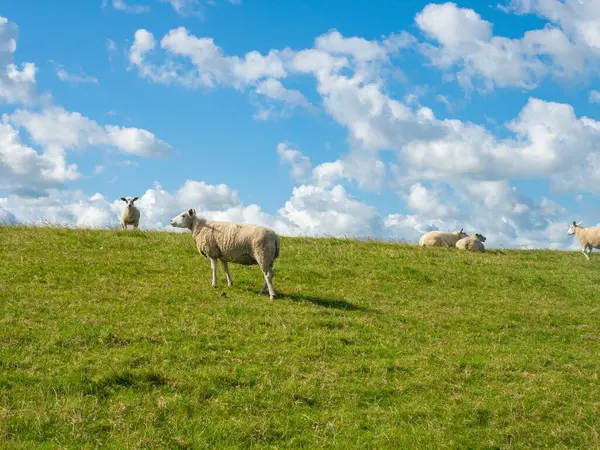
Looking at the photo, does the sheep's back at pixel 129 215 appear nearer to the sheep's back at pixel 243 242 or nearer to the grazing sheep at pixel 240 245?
the grazing sheep at pixel 240 245

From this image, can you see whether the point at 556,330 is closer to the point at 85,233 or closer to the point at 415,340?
the point at 415,340

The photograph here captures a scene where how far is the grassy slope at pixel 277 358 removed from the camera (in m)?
10.5

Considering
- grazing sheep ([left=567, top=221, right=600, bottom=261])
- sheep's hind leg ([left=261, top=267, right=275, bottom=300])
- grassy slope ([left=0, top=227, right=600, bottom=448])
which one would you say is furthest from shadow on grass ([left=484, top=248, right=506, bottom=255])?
sheep's hind leg ([left=261, top=267, right=275, bottom=300])

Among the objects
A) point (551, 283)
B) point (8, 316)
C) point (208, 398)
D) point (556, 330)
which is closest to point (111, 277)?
point (8, 316)

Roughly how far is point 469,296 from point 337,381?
11.3 m

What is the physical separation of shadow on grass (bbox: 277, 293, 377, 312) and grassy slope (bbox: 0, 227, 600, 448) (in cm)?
11

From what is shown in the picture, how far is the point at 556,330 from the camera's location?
1875 cm

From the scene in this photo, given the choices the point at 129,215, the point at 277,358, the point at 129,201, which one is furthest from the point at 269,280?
the point at 129,201

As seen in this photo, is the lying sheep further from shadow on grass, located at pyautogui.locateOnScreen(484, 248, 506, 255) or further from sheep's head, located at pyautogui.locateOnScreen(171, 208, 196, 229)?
sheep's head, located at pyautogui.locateOnScreen(171, 208, 196, 229)

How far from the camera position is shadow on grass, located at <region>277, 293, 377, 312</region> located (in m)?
18.9

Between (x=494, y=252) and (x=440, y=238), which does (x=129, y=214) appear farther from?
(x=494, y=252)

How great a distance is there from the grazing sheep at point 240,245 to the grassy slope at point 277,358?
0.89m

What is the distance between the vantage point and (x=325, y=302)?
19.3 metres

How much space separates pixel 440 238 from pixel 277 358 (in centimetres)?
2382
